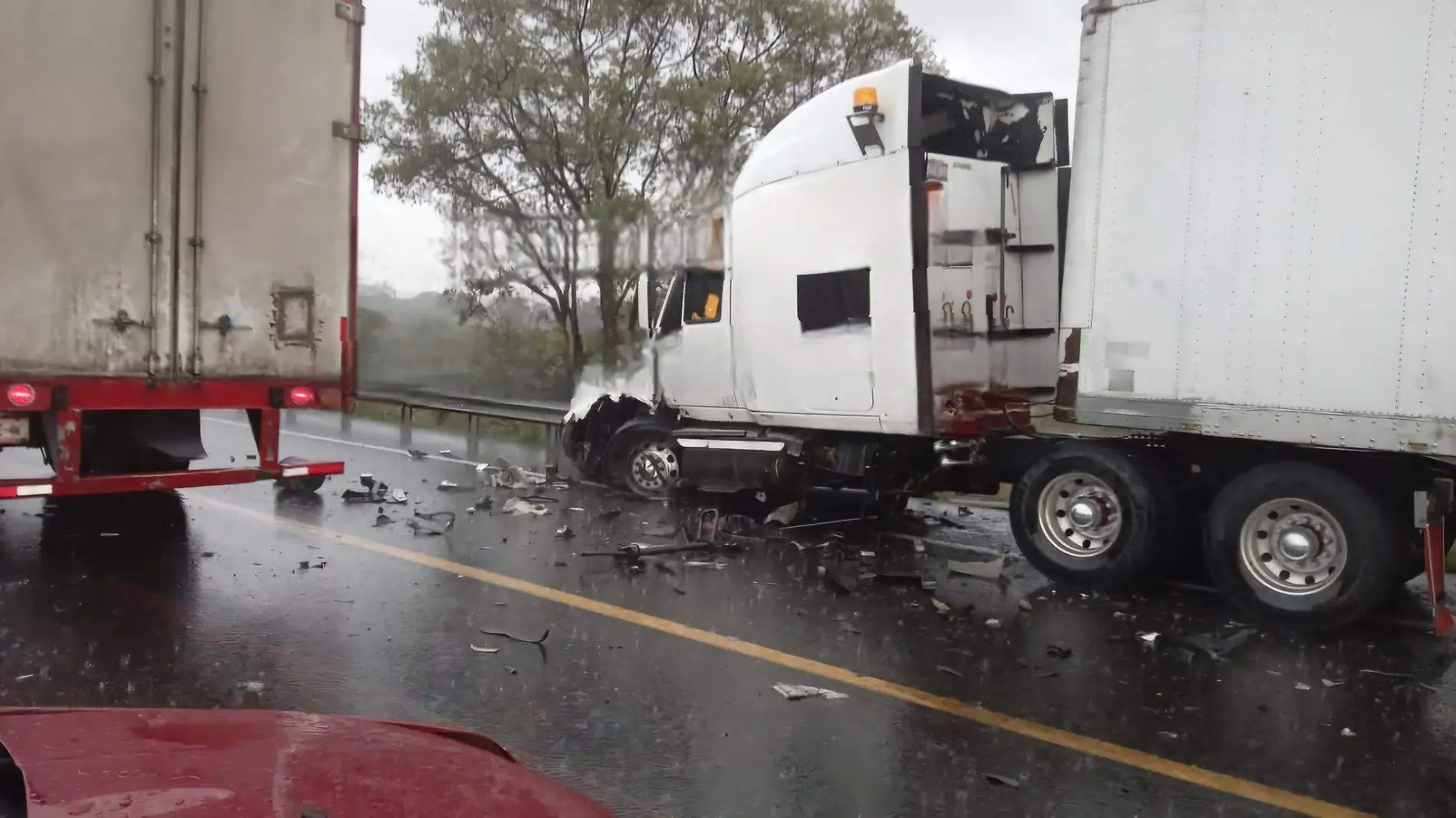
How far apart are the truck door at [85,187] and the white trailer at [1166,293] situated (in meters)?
4.67

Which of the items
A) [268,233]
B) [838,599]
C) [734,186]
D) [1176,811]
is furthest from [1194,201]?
[268,233]

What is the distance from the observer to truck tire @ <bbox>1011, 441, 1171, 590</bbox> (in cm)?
696

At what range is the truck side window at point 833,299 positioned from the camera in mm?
8367

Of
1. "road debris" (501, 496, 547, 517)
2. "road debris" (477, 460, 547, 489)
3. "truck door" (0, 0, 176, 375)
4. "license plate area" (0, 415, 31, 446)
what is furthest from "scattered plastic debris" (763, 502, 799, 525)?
"license plate area" (0, 415, 31, 446)

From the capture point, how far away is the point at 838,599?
686cm

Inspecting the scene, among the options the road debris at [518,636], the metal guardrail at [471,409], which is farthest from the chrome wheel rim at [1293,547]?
the metal guardrail at [471,409]

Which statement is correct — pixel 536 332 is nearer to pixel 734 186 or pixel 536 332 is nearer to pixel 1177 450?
pixel 734 186

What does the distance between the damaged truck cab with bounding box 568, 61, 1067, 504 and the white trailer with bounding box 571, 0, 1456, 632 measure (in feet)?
0.08

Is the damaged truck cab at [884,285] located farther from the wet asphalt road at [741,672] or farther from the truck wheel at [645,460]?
the wet asphalt road at [741,672]

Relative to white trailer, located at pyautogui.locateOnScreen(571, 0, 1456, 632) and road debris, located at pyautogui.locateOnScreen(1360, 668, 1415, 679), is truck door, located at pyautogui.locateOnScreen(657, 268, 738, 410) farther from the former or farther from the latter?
road debris, located at pyautogui.locateOnScreen(1360, 668, 1415, 679)

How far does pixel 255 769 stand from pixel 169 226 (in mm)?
5540

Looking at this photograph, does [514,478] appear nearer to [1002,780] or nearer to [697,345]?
[697,345]

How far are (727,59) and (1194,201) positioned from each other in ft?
37.0

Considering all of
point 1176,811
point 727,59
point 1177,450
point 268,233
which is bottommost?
point 1176,811
